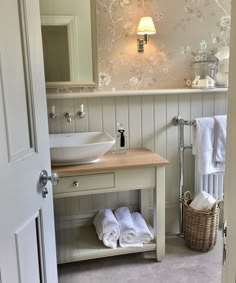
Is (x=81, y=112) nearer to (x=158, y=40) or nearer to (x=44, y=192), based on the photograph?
(x=158, y=40)

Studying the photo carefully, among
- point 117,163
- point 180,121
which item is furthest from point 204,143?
point 117,163

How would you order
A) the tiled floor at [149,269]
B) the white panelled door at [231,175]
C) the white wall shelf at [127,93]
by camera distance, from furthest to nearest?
1. the white wall shelf at [127,93]
2. the tiled floor at [149,269]
3. the white panelled door at [231,175]

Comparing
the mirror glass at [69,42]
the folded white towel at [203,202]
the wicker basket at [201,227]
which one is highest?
the mirror glass at [69,42]

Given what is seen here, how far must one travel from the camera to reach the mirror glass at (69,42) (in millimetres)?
2357

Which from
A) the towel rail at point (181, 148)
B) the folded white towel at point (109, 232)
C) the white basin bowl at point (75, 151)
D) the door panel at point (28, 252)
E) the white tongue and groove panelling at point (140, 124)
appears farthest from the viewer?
the towel rail at point (181, 148)

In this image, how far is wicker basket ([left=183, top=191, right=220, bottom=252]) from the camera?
2469mm

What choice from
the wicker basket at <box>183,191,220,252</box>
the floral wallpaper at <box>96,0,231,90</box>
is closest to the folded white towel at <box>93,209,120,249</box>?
the wicker basket at <box>183,191,220,252</box>

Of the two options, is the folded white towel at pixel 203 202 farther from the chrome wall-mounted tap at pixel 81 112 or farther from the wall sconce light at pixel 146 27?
the wall sconce light at pixel 146 27

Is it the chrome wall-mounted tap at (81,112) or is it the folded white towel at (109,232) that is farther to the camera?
the chrome wall-mounted tap at (81,112)

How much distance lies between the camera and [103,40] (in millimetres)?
2498

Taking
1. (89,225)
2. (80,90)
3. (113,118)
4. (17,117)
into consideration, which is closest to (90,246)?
(89,225)

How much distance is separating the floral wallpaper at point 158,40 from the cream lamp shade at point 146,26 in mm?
68

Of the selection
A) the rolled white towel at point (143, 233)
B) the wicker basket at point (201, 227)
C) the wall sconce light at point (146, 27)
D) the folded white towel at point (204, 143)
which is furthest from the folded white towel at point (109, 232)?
the wall sconce light at point (146, 27)

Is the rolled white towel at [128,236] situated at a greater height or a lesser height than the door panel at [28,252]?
lesser
